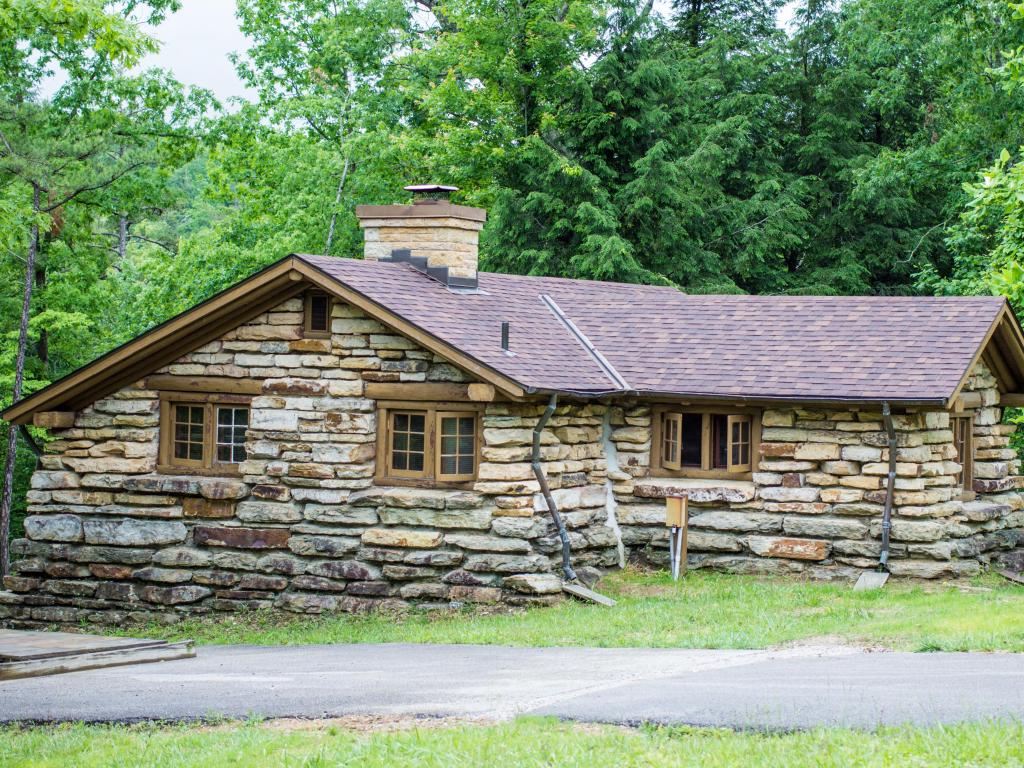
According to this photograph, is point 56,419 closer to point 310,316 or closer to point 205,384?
point 205,384

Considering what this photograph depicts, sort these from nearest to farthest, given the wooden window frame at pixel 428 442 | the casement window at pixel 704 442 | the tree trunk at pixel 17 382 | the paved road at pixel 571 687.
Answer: the paved road at pixel 571 687, the wooden window frame at pixel 428 442, the casement window at pixel 704 442, the tree trunk at pixel 17 382

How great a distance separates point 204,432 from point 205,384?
65 cm

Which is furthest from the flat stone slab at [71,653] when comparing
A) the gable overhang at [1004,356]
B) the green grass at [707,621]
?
the gable overhang at [1004,356]

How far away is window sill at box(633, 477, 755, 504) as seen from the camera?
1698 cm

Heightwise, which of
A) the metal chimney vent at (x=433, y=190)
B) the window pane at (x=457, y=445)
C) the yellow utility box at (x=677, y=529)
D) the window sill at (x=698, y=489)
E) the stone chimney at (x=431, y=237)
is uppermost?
A: the metal chimney vent at (x=433, y=190)

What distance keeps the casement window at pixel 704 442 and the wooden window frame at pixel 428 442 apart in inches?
119

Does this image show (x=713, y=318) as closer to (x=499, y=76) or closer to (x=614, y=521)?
(x=614, y=521)

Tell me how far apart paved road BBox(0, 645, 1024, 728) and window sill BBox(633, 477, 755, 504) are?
17.5 feet

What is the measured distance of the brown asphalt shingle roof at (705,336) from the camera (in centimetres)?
1602

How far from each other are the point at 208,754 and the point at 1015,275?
12845mm

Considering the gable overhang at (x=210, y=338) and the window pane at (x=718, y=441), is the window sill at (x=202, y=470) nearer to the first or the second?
the gable overhang at (x=210, y=338)

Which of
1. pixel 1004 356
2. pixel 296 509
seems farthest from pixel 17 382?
pixel 1004 356

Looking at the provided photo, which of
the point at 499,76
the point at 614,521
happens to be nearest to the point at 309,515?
the point at 614,521

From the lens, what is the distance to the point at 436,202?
1806cm
